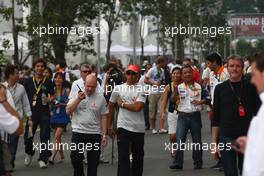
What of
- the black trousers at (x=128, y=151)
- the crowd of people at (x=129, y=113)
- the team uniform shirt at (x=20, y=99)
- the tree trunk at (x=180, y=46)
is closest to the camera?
the crowd of people at (x=129, y=113)

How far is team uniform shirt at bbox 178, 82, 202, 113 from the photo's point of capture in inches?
561

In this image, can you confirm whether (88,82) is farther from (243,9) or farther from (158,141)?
(243,9)

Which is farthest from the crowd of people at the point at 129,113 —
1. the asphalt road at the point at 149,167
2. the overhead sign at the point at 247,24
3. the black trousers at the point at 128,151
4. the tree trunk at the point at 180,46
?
the overhead sign at the point at 247,24

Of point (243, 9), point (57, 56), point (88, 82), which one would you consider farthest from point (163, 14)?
point (243, 9)

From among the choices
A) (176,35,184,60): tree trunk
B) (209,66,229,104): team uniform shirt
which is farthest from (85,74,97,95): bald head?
(176,35,184,60): tree trunk

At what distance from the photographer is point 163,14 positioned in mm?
43469

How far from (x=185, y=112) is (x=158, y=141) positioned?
17.2ft

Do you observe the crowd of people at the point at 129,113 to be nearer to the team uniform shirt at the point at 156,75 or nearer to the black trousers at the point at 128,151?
the black trousers at the point at 128,151

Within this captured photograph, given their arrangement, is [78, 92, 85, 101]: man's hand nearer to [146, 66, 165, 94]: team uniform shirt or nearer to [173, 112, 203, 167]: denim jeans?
[173, 112, 203, 167]: denim jeans

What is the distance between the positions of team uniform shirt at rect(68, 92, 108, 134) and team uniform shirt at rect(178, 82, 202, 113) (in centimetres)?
280

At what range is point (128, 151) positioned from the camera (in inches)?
463

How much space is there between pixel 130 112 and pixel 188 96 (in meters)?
2.65

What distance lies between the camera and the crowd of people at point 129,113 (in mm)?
7448

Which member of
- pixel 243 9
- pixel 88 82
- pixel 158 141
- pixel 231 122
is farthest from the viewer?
pixel 243 9
